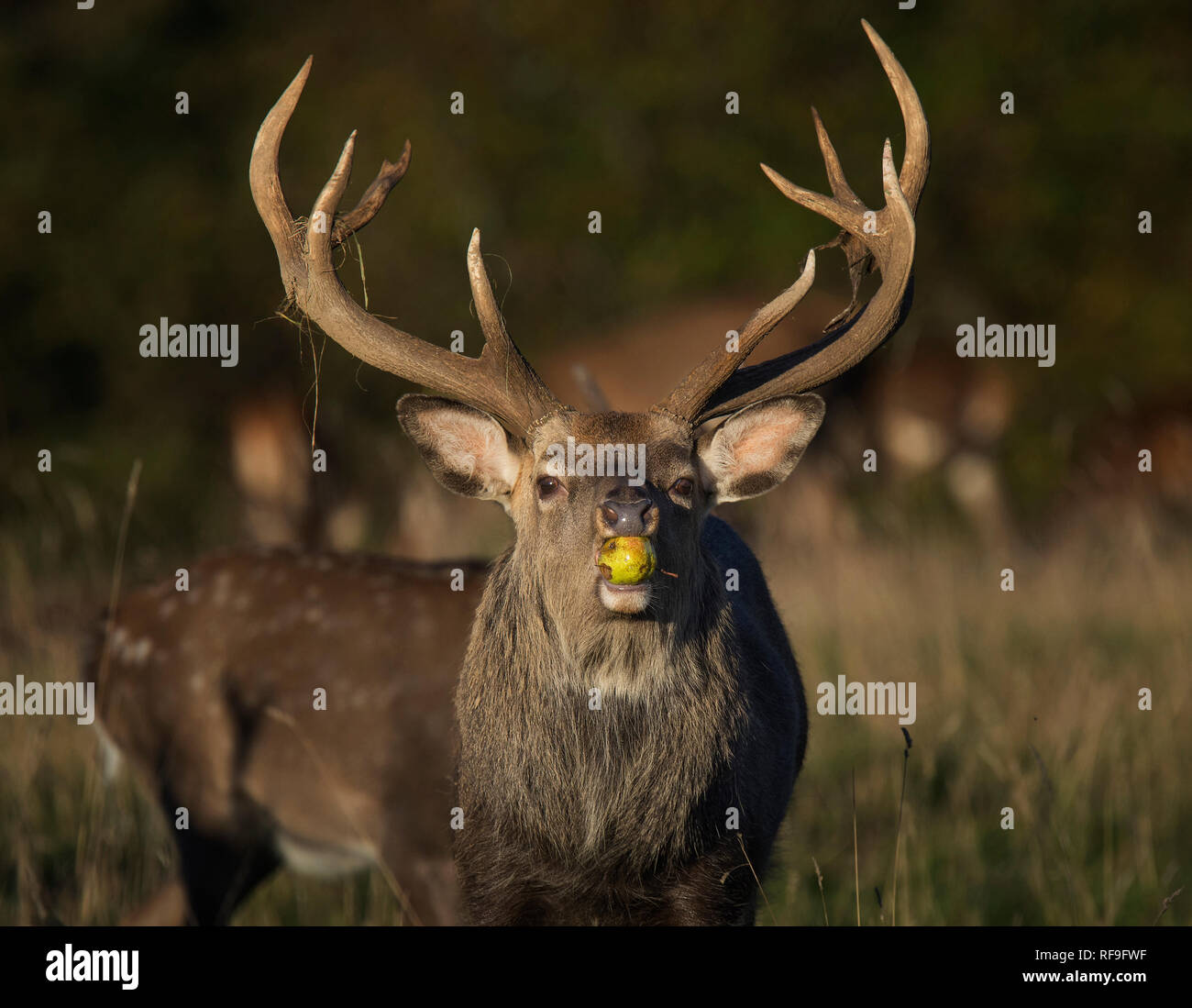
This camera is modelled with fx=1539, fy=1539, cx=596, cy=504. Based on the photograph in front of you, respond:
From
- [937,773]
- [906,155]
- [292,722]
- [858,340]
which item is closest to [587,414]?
[858,340]

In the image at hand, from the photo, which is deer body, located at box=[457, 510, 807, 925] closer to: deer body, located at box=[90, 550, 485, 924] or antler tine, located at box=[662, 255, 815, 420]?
antler tine, located at box=[662, 255, 815, 420]

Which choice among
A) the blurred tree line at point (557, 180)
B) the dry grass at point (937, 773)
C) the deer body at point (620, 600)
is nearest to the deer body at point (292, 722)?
the dry grass at point (937, 773)

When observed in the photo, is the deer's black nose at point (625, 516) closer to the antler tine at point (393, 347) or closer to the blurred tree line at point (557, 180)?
the antler tine at point (393, 347)

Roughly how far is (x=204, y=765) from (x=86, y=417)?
10.7 m

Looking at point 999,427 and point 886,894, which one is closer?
point 886,894

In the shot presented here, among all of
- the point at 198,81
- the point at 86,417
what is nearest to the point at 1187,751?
the point at 86,417

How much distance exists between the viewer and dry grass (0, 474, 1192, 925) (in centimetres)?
524

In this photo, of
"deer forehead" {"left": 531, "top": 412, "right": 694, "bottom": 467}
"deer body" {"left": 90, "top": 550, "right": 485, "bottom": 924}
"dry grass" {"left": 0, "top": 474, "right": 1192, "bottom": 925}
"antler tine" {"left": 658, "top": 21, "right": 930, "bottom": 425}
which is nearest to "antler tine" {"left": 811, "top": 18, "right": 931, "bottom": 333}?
"antler tine" {"left": 658, "top": 21, "right": 930, "bottom": 425}

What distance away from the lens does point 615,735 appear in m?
3.95

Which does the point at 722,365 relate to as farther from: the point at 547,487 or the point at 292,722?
the point at 292,722

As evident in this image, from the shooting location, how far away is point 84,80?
639 inches

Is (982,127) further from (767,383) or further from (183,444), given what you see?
(767,383)

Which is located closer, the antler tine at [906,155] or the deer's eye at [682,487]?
the deer's eye at [682,487]

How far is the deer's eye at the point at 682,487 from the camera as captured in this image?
3926 millimetres
